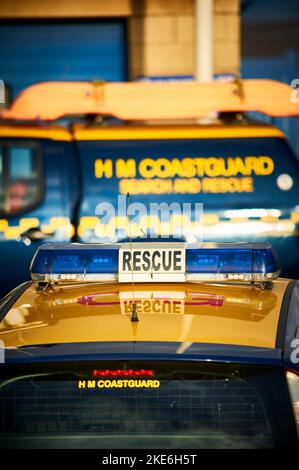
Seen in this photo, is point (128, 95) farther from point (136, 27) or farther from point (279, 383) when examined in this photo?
point (279, 383)

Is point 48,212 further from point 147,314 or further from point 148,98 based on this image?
point 147,314

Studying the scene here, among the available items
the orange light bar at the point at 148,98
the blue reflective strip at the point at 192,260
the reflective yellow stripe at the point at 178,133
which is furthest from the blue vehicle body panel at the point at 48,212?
the blue reflective strip at the point at 192,260

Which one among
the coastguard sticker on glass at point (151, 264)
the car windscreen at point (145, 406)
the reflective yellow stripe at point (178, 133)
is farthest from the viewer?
the reflective yellow stripe at point (178, 133)

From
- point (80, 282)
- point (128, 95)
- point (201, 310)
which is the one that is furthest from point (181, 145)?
point (201, 310)

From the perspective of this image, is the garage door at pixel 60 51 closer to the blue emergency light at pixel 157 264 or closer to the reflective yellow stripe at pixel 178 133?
the reflective yellow stripe at pixel 178 133

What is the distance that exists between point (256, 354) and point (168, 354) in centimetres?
26

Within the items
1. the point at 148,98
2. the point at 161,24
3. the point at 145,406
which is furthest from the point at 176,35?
the point at 145,406

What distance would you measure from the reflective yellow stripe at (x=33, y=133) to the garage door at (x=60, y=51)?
16.4 ft

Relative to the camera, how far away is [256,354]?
3160mm

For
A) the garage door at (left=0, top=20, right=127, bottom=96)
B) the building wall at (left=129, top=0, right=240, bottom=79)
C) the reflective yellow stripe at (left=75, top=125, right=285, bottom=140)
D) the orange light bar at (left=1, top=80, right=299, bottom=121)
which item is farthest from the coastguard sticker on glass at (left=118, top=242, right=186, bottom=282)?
the garage door at (left=0, top=20, right=127, bottom=96)

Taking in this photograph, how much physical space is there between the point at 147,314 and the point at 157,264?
575 millimetres

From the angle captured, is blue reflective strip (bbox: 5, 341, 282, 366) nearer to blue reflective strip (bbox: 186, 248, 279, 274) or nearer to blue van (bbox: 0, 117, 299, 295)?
blue reflective strip (bbox: 186, 248, 279, 274)

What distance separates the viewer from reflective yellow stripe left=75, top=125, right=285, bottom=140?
8.13 m

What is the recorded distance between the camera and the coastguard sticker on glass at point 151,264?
4133 mm
